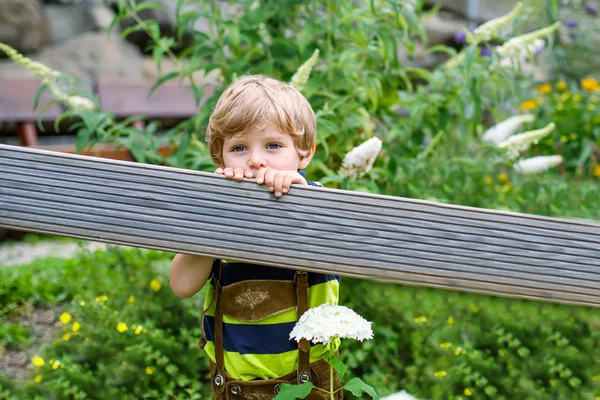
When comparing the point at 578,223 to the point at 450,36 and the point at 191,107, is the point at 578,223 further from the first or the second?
the point at 450,36

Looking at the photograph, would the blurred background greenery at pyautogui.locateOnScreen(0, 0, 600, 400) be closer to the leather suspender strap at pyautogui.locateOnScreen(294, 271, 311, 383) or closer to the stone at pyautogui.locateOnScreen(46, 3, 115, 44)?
the leather suspender strap at pyautogui.locateOnScreen(294, 271, 311, 383)

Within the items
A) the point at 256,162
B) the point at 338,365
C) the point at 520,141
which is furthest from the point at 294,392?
the point at 520,141

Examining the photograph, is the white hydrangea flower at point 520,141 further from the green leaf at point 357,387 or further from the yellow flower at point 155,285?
the green leaf at point 357,387

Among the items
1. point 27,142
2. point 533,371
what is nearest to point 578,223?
point 533,371

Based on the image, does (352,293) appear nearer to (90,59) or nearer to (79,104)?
(79,104)

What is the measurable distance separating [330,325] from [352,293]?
138 centimetres

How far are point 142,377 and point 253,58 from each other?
143 centimetres

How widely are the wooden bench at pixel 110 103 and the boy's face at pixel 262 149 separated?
3139 mm

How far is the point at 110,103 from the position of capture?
17.2 feet

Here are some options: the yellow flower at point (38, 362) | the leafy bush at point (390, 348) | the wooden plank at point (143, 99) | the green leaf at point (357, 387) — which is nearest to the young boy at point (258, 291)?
the green leaf at point (357, 387)

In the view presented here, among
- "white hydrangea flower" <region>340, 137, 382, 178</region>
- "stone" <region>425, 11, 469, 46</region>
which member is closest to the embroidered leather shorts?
"white hydrangea flower" <region>340, 137, 382, 178</region>

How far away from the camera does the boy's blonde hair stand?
1.41m

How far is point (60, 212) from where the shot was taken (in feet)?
3.82

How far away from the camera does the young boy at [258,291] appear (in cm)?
142
